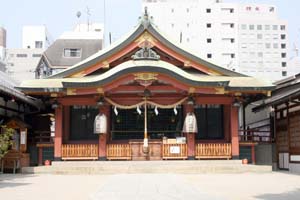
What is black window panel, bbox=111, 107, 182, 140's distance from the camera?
2220 centimetres

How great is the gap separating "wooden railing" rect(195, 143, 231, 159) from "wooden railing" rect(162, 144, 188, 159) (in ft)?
2.09

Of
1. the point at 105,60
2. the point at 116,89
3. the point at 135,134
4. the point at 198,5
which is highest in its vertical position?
the point at 198,5

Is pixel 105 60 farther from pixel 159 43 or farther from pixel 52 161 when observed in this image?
pixel 52 161

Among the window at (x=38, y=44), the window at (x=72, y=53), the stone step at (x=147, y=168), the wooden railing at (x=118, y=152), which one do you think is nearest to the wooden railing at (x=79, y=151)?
the wooden railing at (x=118, y=152)

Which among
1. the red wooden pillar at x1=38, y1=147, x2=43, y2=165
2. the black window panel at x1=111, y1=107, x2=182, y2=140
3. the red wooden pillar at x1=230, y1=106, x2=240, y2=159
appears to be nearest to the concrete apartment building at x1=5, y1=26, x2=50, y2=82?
the black window panel at x1=111, y1=107, x2=182, y2=140

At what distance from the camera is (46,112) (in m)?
25.9

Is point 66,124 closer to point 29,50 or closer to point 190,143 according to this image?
point 190,143

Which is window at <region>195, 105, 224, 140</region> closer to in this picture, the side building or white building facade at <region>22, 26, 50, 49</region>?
the side building

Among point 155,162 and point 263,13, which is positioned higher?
point 263,13

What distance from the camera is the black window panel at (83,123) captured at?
22469mm

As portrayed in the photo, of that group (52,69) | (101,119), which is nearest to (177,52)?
(101,119)

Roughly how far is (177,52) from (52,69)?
1012 inches

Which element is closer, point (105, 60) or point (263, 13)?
point (105, 60)

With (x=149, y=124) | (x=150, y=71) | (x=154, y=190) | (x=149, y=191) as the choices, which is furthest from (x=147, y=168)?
(x=149, y=191)
